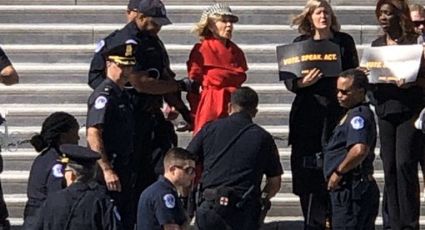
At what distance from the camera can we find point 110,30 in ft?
45.8

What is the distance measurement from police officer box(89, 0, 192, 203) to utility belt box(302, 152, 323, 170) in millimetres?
1004

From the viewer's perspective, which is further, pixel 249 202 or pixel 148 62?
pixel 148 62

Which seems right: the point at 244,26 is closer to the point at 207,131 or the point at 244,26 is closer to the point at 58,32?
the point at 58,32

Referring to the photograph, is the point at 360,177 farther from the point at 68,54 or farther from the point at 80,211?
the point at 68,54

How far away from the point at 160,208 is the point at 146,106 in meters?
2.09

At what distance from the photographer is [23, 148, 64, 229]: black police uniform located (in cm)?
932

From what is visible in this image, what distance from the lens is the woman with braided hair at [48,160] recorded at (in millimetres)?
9391

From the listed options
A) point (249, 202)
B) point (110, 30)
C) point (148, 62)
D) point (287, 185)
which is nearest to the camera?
point (249, 202)

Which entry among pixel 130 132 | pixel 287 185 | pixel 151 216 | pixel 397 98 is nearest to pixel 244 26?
pixel 287 185

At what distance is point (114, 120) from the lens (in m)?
9.96

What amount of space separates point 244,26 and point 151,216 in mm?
5617

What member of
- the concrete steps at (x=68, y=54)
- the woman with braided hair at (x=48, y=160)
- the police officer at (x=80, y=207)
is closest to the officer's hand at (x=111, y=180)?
the woman with braided hair at (x=48, y=160)

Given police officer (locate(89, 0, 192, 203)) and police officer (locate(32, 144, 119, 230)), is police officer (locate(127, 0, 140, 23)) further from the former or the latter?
police officer (locate(32, 144, 119, 230))

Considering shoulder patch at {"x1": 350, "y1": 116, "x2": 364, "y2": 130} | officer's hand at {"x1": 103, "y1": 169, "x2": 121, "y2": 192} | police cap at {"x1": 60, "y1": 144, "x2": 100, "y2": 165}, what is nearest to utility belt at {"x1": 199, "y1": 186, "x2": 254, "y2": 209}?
officer's hand at {"x1": 103, "y1": 169, "x2": 121, "y2": 192}
